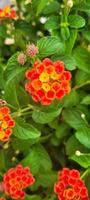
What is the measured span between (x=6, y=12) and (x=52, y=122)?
14.6 inches

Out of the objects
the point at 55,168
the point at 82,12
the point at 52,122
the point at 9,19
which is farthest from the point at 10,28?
the point at 55,168

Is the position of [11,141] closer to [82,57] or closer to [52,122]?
[52,122]

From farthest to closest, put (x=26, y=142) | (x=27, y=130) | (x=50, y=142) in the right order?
(x=50, y=142)
(x=26, y=142)
(x=27, y=130)

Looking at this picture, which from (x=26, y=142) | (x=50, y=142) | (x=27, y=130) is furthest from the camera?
(x=50, y=142)

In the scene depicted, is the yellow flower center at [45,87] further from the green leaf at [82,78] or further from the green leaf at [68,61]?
the green leaf at [82,78]

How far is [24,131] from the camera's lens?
1.17 m

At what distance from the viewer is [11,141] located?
134 cm

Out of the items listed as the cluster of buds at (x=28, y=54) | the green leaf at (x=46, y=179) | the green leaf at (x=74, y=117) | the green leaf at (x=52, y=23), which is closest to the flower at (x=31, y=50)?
the cluster of buds at (x=28, y=54)

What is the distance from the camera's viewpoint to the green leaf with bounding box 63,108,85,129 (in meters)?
1.27

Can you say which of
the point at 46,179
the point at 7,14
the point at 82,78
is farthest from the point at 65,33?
the point at 46,179

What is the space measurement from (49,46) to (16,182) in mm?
342

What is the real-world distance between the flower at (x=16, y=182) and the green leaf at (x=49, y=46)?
30 centimetres

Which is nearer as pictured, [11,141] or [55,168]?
[11,141]

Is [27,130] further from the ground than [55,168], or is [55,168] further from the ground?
[27,130]
